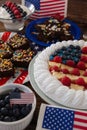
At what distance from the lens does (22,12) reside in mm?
1596

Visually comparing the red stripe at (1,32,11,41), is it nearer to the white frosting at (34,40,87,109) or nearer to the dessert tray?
the dessert tray

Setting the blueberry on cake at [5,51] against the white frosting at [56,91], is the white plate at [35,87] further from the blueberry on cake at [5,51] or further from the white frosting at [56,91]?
the blueberry on cake at [5,51]

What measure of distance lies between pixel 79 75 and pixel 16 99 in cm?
30

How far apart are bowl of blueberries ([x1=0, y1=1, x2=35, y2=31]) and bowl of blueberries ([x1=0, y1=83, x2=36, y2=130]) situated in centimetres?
59

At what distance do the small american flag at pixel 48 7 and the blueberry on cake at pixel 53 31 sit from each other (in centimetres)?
14

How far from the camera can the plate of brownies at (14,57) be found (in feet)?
4.20

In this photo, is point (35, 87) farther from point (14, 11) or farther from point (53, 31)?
point (14, 11)

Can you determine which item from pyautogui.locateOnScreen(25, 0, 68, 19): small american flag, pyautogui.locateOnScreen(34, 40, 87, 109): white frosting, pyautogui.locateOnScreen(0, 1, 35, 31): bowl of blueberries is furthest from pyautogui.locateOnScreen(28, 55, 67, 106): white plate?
pyautogui.locateOnScreen(25, 0, 68, 19): small american flag

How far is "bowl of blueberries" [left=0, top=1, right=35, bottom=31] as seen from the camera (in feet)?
5.10

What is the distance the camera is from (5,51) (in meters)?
1.39

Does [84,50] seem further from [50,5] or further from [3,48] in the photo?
[50,5]

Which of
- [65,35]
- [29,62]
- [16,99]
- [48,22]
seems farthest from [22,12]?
[16,99]

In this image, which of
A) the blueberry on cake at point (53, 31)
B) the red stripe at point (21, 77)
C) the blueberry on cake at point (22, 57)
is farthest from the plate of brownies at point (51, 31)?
the red stripe at point (21, 77)

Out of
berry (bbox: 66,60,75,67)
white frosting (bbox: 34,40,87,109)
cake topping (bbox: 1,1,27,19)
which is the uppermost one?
cake topping (bbox: 1,1,27,19)
